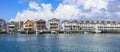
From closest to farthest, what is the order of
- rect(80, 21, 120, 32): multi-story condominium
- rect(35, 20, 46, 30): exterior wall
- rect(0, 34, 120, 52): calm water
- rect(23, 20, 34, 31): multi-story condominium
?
rect(0, 34, 120, 52): calm water < rect(35, 20, 46, 30): exterior wall < rect(23, 20, 34, 31): multi-story condominium < rect(80, 21, 120, 32): multi-story condominium

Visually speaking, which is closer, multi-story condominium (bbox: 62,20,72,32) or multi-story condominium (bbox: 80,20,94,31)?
multi-story condominium (bbox: 62,20,72,32)

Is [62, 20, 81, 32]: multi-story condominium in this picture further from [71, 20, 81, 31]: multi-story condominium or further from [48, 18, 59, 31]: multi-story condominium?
[48, 18, 59, 31]: multi-story condominium

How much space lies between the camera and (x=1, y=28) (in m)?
159

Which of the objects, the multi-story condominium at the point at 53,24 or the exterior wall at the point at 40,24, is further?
the exterior wall at the point at 40,24

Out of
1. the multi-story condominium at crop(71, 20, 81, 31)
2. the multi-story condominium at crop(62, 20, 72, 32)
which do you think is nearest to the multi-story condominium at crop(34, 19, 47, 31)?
the multi-story condominium at crop(62, 20, 72, 32)

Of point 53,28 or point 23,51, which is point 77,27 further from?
point 23,51

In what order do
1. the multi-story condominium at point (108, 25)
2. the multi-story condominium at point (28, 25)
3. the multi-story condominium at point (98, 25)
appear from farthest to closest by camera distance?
the multi-story condominium at point (108, 25)
the multi-story condominium at point (98, 25)
the multi-story condominium at point (28, 25)

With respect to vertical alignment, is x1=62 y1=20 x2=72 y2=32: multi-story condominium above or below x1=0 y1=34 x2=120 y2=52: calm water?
above

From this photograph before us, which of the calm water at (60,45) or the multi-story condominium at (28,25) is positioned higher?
the multi-story condominium at (28,25)

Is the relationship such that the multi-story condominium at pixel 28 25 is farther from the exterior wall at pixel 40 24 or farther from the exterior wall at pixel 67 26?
the exterior wall at pixel 67 26

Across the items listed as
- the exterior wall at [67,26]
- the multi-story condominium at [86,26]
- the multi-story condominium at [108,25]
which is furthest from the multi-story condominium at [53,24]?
the multi-story condominium at [108,25]

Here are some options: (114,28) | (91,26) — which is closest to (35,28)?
(91,26)

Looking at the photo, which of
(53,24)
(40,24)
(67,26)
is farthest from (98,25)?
(40,24)

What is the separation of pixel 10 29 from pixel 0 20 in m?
6.95
